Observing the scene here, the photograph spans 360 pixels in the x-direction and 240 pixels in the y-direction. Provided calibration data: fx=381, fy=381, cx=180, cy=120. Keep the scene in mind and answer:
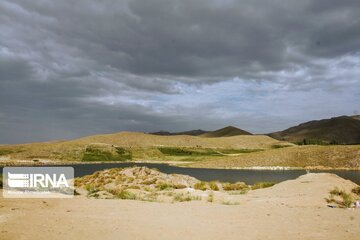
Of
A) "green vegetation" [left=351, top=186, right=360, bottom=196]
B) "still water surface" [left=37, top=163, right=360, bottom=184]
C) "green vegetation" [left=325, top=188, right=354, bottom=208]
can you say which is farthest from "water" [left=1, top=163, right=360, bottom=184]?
"green vegetation" [left=325, top=188, right=354, bottom=208]

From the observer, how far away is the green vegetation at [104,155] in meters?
118

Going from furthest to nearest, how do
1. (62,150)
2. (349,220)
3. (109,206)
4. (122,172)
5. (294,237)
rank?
(62,150), (122,172), (109,206), (349,220), (294,237)

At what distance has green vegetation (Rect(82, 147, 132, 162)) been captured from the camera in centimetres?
11848

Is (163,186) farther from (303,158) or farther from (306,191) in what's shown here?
(303,158)

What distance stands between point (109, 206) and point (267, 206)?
6.60 meters

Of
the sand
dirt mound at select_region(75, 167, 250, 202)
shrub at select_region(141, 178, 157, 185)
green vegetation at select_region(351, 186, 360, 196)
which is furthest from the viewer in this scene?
shrub at select_region(141, 178, 157, 185)

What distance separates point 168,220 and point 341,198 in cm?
1081

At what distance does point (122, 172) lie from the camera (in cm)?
3391

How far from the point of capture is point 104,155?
12250 centimetres

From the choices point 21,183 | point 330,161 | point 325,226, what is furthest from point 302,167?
point 325,226

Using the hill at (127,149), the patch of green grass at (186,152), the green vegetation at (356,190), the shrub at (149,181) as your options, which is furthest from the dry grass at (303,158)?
the green vegetation at (356,190)

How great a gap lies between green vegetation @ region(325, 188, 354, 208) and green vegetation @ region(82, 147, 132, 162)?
102m

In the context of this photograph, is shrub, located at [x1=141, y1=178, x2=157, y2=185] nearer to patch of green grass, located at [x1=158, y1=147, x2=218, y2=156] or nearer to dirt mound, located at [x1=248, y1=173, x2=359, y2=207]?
dirt mound, located at [x1=248, y1=173, x2=359, y2=207]

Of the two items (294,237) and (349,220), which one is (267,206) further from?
(294,237)
